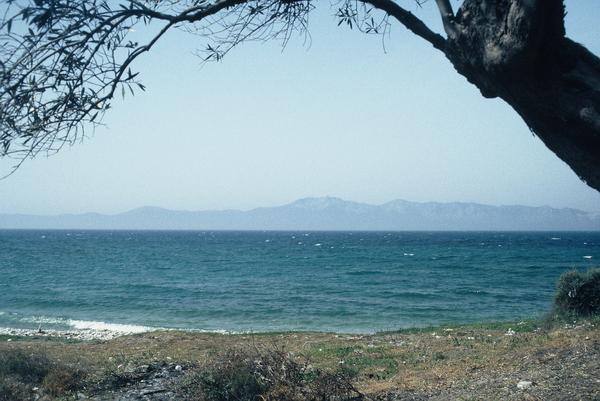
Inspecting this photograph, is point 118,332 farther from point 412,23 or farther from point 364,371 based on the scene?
point 412,23

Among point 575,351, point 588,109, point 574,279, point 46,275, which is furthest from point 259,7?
point 46,275

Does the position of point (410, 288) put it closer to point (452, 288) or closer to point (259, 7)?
point (452, 288)

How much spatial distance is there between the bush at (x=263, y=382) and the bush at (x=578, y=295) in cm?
1076

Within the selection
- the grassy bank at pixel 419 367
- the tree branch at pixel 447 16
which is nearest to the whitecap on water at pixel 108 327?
the grassy bank at pixel 419 367

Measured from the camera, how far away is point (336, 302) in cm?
3553

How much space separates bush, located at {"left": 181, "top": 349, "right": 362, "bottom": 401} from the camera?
7.17 m

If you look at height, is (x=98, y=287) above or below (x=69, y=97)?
below

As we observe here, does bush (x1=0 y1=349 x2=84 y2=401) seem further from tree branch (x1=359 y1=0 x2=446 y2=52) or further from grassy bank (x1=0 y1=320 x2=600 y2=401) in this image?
tree branch (x1=359 y1=0 x2=446 y2=52)

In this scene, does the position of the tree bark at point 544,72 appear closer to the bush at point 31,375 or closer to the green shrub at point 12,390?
the green shrub at point 12,390

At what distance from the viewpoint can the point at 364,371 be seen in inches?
466

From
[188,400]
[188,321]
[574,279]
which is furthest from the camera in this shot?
[188,321]

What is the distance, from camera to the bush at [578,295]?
15648 millimetres

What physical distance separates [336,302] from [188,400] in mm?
27968

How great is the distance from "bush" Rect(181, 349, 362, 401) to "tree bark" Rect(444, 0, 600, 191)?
15.2 ft
